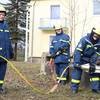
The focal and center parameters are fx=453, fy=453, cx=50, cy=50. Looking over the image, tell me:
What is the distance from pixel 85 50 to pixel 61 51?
5.14 ft

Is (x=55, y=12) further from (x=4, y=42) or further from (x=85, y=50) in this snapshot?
(x=4, y=42)

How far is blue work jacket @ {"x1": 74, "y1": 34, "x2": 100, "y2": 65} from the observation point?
10898mm

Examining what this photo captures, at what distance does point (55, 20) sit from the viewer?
3653 centimetres

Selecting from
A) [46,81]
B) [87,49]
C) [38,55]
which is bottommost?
[38,55]

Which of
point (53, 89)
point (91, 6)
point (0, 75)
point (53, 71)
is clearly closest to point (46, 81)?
point (53, 71)

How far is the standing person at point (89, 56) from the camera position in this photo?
35.7ft

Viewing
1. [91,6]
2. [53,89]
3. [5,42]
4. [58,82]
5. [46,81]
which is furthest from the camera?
[91,6]

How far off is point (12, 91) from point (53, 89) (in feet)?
3.43

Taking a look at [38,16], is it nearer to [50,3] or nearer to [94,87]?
[50,3]

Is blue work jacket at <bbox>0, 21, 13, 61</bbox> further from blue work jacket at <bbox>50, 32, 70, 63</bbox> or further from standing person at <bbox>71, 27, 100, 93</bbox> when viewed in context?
blue work jacket at <bbox>50, 32, 70, 63</bbox>

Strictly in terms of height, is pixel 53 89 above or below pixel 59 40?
below

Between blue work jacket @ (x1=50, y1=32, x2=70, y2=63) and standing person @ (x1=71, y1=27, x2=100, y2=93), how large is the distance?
1305 mm

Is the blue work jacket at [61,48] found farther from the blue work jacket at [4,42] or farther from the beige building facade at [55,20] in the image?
the beige building facade at [55,20]

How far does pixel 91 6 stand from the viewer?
35.4m
